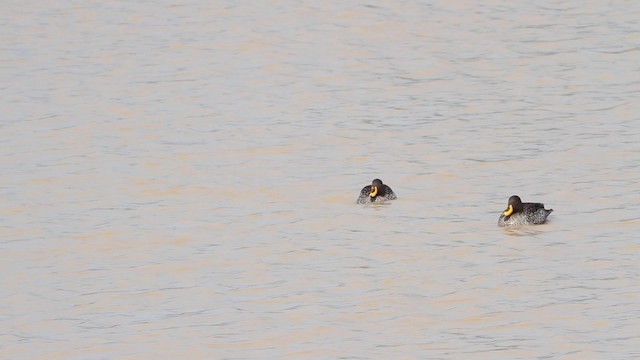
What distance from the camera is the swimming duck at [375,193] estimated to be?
16.7 m

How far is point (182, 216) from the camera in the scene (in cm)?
1661

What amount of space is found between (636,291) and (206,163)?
27.2 feet

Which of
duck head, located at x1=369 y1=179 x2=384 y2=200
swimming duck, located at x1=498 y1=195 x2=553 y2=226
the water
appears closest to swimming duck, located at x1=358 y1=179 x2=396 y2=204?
duck head, located at x1=369 y1=179 x2=384 y2=200

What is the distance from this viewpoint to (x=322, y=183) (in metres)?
18.2

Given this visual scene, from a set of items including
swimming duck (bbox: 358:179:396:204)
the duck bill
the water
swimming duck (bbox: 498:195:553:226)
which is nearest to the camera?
the water

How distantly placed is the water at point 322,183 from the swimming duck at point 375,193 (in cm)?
19

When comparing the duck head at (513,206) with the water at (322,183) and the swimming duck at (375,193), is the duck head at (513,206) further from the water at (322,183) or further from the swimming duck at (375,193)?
the swimming duck at (375,193)

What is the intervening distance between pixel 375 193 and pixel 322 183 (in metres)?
1.59

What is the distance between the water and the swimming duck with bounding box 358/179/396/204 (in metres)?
0.19

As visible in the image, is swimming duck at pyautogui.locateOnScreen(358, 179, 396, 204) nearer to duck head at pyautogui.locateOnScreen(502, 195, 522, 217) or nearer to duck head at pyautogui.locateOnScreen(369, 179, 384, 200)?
duck head at pyautogui.locateOnScreen(369, 179, 384, 200)

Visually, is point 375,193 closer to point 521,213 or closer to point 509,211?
point 509,211

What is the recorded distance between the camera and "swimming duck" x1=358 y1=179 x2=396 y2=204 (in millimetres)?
16688

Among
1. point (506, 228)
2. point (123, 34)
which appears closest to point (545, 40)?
point (123, 34)

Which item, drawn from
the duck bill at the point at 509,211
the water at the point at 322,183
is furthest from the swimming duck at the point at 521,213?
the water at the point at 322,183
